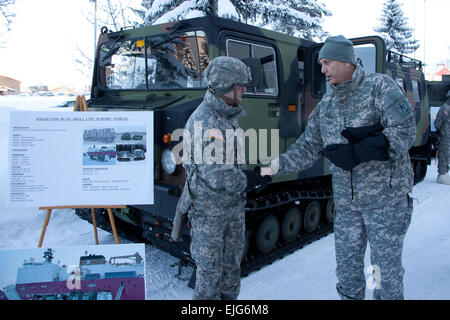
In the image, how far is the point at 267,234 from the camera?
450cm

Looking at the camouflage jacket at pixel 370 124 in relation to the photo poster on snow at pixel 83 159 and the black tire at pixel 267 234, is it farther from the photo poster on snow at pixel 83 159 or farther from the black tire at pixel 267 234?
the black tire at pixel 267 234

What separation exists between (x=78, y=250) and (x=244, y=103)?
2.04m

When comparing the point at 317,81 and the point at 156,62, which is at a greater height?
the point at 156,62

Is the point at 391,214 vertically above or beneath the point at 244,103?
beneath

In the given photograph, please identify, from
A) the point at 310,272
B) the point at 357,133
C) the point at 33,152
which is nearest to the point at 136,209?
the point at 33,152

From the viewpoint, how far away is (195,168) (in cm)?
266

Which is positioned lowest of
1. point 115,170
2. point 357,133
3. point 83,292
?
point 83,292

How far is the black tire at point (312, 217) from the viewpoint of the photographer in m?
5.14

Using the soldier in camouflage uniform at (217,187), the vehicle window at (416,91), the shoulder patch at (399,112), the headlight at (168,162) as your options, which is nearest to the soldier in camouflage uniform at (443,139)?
the vehicle window at (416,91)

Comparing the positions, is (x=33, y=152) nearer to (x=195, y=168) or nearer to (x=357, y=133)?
(x=195, y=168)

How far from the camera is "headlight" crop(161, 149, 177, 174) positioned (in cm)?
356

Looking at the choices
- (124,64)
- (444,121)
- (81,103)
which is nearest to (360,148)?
(81,103)

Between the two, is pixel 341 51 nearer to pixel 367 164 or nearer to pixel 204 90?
pixel 367 164

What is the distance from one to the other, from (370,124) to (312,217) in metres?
2.92
